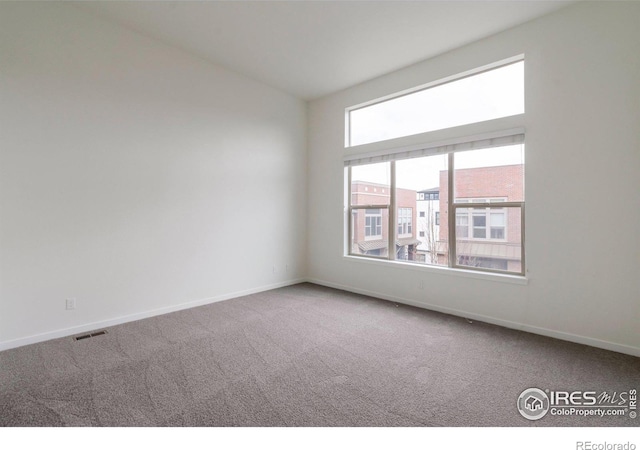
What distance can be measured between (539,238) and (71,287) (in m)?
4.85

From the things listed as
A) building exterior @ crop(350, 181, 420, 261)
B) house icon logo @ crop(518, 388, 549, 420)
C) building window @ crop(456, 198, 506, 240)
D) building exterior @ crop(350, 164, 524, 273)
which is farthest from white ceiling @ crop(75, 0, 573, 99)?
house icon logo @ crop(518, 388, 549, 420)

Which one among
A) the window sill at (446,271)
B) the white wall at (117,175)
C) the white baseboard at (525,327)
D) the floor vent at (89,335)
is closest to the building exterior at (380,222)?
the window sill at (446,271)

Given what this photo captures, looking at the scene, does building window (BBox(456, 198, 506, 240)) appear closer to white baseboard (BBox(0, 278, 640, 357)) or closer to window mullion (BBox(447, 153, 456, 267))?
window mullion (BBox(447, 153, 456, 267))

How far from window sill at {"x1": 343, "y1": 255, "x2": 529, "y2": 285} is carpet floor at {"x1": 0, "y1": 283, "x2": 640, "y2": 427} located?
0.54 meters

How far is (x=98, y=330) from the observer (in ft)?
10.5

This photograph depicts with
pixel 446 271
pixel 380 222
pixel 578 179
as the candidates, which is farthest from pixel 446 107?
pixel 446 271

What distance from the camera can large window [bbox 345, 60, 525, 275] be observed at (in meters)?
3.45

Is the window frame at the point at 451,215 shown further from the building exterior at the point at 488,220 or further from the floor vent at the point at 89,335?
the floor vent at the point at 89,335

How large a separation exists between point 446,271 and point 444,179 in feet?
3.87

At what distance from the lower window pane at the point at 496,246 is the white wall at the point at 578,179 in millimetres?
175

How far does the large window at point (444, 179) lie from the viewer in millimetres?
3449

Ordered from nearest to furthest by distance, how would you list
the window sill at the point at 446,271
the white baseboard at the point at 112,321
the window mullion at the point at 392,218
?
the white baseboard at the point at 112,321, the window sill at the point at 446,271, the window mullion at the point at 392,218

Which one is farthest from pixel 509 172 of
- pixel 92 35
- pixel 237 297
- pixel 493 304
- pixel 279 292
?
pixel 92 35

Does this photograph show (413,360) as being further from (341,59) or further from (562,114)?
(341,59)
